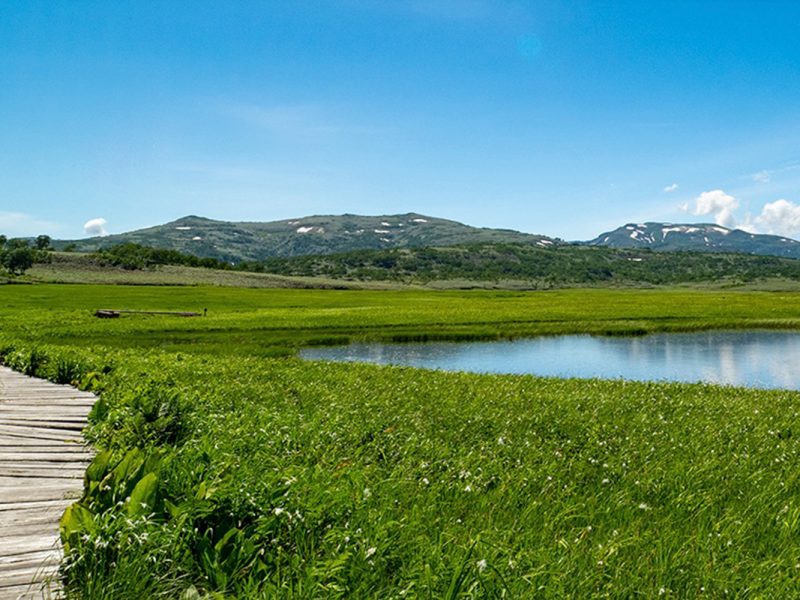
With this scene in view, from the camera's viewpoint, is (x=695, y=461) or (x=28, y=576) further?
(x=695, y=461)

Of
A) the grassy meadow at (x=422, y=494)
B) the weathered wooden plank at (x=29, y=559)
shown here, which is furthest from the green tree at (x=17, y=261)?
the weathered wooden plank at (x=29, y=559)

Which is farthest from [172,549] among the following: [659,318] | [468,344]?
[659,318]

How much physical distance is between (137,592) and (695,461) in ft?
33.2

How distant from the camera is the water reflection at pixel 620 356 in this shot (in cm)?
3950

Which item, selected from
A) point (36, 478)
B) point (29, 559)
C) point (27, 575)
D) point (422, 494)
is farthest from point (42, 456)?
point (422, 494)

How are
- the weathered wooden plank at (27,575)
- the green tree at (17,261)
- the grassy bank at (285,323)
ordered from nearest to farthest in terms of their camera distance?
the weathered wooden plank at (27,575) < the grassy bank at (285,323) < the green tree at (17,261)

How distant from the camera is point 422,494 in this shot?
7660mm

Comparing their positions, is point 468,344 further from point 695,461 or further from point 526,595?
point 526,595

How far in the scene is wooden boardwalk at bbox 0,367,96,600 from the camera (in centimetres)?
468

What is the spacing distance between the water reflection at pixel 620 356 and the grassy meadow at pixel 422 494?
70.5ft

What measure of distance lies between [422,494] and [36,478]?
16.3 feet

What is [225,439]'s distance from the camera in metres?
8.91

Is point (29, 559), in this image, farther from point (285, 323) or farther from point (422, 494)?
point (285, 323)

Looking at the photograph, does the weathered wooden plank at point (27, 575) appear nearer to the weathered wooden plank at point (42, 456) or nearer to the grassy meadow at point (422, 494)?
the grassy meadow at point (422, 494)
